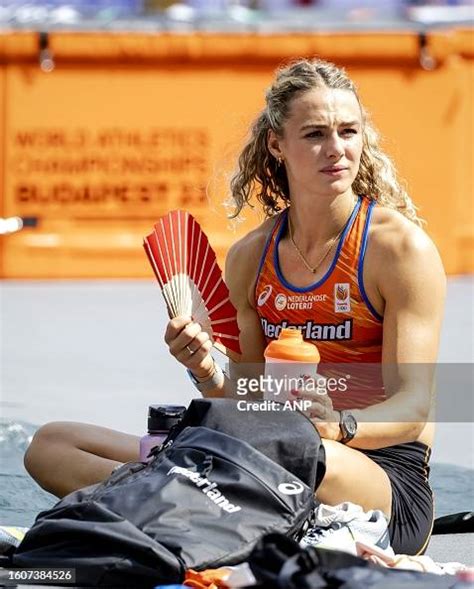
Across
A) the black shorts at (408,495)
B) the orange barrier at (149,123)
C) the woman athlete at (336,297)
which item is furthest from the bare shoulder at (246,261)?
the orange barrier at (149,123)

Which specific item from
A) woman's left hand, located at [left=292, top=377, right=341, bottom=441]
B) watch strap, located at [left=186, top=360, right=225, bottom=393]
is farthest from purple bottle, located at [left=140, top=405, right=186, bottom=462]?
woman's left hand, located at [left=292, top=377, right=341, bottom=441]

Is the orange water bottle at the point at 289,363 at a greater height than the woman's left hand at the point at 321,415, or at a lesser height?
greater

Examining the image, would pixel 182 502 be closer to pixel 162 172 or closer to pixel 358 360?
pixel 358 360

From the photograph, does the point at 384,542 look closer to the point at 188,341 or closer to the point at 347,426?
the point at 347,426

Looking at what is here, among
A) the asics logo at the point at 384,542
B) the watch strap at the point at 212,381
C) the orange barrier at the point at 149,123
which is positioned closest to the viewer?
the asics logo at the point at 384,542

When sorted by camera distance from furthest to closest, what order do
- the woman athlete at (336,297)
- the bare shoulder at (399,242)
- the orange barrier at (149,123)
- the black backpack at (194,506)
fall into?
the orange barrier at (149,123) < the bare shoulder at (399,242) < the woman athlete at (336,297) < the black backpack at (194,506)

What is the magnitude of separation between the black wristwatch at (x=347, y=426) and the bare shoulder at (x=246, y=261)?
2.17 feet

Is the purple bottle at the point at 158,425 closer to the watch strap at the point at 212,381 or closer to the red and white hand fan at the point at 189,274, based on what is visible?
the watch strap at the point at 212,381

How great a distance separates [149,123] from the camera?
8875 mm

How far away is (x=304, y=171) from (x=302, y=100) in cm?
19

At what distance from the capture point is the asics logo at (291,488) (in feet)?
10.0

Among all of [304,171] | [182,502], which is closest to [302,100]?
[304,171]

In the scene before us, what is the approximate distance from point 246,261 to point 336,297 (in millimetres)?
381

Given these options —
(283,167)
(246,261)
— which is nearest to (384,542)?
(246,261)
